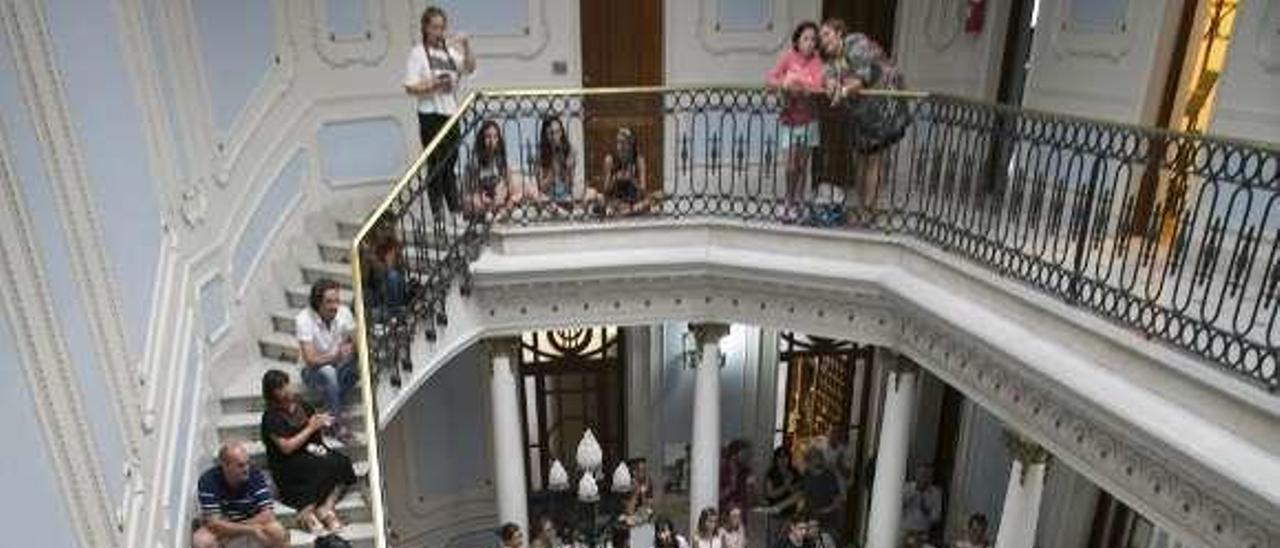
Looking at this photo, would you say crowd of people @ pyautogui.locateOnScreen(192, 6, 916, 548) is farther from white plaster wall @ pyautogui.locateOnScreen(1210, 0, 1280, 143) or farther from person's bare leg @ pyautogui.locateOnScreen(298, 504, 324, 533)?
white plaster wall @ pyautogui.locateOnScreen(1210, 0, 1280, 143)

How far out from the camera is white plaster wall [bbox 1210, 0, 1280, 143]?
20.8 feet

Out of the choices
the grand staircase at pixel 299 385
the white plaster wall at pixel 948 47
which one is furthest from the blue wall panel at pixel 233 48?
the white plaster wall at pixel 948 47

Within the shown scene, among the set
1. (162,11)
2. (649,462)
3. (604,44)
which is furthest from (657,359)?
(162,11)

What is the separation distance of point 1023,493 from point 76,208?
21.3 ft

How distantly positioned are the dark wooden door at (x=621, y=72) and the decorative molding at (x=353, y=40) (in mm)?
1982

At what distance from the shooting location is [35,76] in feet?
13.4

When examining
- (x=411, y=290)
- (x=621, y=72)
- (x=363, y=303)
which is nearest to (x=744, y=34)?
(x=621, y=72)

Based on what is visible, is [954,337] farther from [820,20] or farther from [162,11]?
[162,11]

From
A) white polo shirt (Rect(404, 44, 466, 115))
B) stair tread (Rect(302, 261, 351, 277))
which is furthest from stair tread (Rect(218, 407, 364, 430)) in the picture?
white polo shirt (Rect(404, 44, 466, 115))

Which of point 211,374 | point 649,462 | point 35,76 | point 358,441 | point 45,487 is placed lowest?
point 649,462

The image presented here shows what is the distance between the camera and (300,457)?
18.5 feet

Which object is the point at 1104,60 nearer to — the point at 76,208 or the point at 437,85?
the point at 437,85

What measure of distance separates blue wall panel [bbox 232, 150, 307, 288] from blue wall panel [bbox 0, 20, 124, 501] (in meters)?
2.49

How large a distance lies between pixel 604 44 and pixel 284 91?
3.20 m
